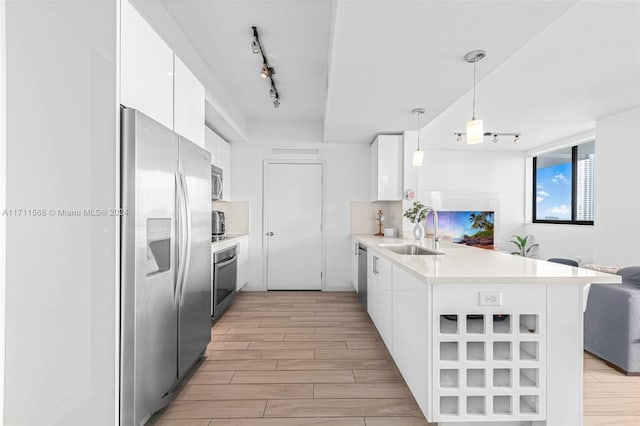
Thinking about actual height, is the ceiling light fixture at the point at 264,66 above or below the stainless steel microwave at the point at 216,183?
above

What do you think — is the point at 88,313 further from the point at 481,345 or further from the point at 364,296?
the point at 364,296

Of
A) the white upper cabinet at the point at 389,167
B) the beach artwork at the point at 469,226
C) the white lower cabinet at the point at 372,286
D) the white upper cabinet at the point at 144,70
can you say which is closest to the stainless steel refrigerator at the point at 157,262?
the white upper cabinet at the point at 144,70

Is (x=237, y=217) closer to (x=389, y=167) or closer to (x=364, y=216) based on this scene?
(x=364, y=216)

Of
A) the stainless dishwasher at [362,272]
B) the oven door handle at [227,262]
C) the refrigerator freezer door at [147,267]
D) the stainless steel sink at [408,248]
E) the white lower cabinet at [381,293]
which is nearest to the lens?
the refrigerator freezer door at [147,267]

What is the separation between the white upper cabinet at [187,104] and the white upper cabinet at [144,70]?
0.09 meters

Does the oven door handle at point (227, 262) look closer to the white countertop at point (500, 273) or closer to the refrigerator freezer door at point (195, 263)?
the refrigerator freezer door at point (195, 263)

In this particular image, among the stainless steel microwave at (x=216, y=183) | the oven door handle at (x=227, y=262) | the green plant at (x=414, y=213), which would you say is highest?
the stainless steel microwave at (x=216, y=183)

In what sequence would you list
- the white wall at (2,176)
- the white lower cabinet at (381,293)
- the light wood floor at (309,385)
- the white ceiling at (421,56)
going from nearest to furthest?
the white wall at (2,176) → the white ceiling at (421,56) → the light wood floor at (309,385) → the white lower cabinet at (381,293)

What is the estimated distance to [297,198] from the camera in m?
5.12

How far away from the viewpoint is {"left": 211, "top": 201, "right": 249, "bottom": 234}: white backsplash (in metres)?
5.07

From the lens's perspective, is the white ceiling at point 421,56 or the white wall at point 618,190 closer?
the white ceiling at point 421,56

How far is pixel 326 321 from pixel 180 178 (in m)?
2.33

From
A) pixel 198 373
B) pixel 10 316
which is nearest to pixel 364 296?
pixel 198 373

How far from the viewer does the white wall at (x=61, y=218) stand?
112 centimetres
